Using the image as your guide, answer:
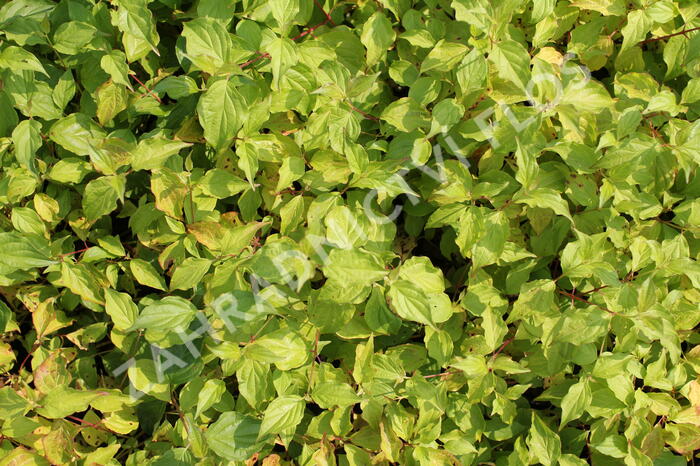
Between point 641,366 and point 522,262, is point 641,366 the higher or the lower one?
the lower one

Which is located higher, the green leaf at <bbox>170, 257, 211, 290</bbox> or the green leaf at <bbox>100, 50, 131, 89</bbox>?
the green leaf at <bbox>100, 50, 131, 89</bbox>

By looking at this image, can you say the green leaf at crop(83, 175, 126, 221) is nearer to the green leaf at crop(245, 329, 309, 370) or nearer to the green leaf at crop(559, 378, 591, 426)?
the green leaf at crop(245, 329, 309, 370)

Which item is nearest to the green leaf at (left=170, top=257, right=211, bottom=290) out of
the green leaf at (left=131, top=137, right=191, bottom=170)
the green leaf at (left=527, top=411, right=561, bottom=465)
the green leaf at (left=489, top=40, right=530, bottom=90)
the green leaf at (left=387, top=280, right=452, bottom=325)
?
the green leaf at (left=131, top=137, right=191, bottom=170)

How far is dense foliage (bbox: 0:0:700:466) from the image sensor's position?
5.02 feet

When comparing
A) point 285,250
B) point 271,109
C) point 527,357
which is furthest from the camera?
point 527,357

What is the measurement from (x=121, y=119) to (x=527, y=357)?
1.36 meters

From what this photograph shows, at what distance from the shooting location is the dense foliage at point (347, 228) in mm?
1530

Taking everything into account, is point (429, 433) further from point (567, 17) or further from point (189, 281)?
point (567, 17)

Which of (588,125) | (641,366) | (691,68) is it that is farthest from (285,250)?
(691,68)

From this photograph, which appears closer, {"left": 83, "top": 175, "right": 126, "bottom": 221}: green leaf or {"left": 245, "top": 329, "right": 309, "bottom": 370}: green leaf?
{"left": 245, "top": 329, "right": 309, "bottom": 370}: green leaf

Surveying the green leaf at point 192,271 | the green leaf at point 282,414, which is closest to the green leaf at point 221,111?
the green leaf at point 192,271

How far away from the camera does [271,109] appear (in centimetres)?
161

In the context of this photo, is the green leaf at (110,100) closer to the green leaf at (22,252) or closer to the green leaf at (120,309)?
the green leaf at (22,252)

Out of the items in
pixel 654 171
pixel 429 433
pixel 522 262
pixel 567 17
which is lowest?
pixel 429 433
